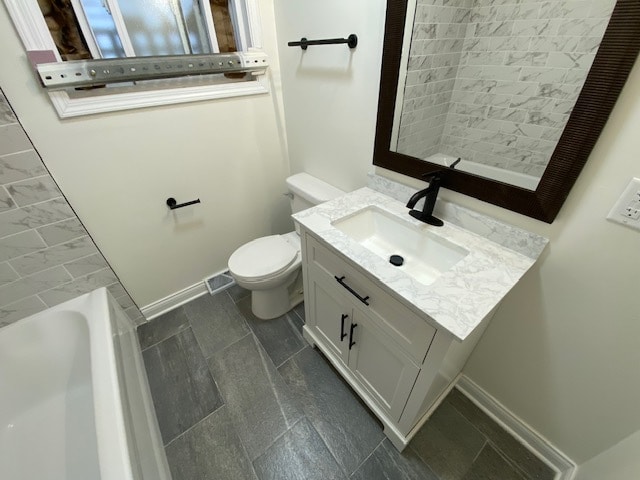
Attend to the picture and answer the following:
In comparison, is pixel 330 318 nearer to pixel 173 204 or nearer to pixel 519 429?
pixel 519 429

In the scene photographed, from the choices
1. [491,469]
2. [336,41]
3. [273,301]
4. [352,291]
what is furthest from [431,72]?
[491,469]

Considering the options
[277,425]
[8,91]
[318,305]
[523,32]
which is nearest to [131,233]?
[8,91]

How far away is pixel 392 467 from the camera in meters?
1.11

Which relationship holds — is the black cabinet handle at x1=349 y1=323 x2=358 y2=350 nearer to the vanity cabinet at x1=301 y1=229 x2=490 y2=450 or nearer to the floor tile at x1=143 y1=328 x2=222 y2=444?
the vanity cabinet at x1=301 y1=229 x2=490 y2=450

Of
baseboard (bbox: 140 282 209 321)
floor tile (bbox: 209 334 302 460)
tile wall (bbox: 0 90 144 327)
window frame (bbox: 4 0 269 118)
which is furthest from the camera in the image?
baseboard (bbox: 140 282 209 321)

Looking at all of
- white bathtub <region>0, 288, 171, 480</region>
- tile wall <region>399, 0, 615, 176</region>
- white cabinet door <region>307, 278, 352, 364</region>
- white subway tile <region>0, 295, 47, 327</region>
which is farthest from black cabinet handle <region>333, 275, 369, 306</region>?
white subway tile <region>0, 295, 47, 327</region>

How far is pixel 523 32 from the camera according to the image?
31.1 inches

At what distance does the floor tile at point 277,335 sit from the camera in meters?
1.52

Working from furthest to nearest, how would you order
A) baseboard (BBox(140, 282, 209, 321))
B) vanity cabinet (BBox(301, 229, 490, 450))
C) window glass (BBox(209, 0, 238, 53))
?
baseboard (BBox(140, 282, 209, 321)) → window glass (BBox(209, 0, 238, 53)) → vanity cabinet (BBox(301, 229, 490, 450))

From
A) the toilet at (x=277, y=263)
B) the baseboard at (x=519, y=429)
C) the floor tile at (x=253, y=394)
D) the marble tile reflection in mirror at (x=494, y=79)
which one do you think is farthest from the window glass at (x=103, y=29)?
the baseboard at (x=519, y=429)

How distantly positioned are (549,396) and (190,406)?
1.51 m

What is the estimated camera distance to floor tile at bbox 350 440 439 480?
1.08 metres

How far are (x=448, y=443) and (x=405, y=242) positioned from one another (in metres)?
0.88

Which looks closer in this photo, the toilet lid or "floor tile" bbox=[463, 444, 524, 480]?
"floor tile" bbox=[463, 444, 524, 480]
